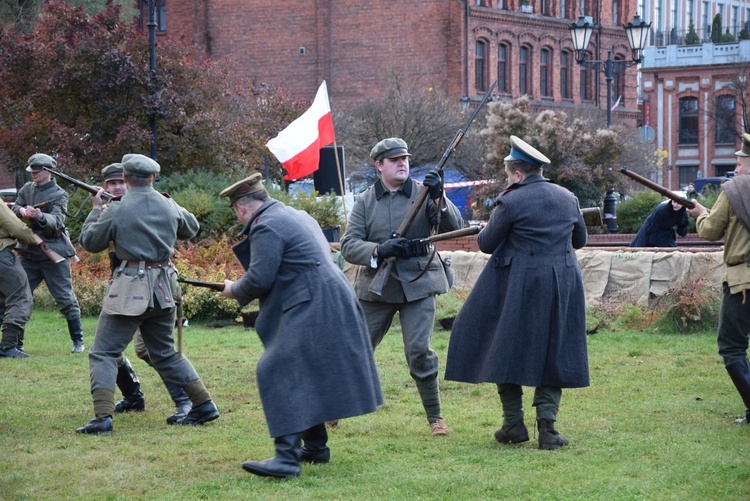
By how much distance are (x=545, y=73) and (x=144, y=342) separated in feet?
153

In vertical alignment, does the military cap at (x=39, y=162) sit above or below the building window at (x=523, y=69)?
below

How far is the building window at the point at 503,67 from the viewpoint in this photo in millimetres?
49812

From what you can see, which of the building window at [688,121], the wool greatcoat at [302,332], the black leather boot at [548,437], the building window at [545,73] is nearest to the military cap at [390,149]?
the wool greatcoat at [302,332]

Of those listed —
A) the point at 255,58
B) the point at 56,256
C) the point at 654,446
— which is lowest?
the point at 654,446

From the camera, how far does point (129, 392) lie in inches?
356

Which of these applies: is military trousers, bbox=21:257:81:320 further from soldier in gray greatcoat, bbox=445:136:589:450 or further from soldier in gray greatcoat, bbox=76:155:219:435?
soldier in gray greatcoat, bbox=445:136:589:450

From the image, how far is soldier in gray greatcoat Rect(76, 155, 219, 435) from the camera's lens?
812 centimetres

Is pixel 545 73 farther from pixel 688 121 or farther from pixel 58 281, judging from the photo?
pixel 58 281

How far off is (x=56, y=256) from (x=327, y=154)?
28.8 ft

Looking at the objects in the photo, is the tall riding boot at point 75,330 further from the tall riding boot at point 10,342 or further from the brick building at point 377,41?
the brick building at point 377,41

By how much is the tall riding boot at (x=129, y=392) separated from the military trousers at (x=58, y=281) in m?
3.55

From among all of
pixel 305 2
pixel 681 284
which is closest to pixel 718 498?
pixel 681 284

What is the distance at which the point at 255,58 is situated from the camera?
161 feet

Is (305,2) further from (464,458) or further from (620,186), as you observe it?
(464,458)
